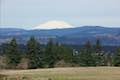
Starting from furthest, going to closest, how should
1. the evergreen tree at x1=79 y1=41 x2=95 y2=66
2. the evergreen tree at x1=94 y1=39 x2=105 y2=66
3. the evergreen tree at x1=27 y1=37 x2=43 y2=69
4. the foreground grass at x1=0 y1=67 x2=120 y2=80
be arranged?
the evergreen tree at x1=94 y1=39 x2=105 y2=66 → the evergreen tree at x1=79 y1=41 x2=95 y2=66 → the evergreen tree at x1=27 y1=37 x2=43 y2=69 → the foreground grass at x1=0 y1=67 x2=120 y2=80

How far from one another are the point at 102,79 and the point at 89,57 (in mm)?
48414

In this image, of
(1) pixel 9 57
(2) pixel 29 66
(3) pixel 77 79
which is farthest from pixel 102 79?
(1) pixel 9 57

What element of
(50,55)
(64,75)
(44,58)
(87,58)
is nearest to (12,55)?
(44,58)

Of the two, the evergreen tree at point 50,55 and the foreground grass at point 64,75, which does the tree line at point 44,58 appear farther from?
the foreground grass at point 64,75

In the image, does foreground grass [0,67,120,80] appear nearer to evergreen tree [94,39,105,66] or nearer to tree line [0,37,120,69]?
tree line [0,37,120,69]

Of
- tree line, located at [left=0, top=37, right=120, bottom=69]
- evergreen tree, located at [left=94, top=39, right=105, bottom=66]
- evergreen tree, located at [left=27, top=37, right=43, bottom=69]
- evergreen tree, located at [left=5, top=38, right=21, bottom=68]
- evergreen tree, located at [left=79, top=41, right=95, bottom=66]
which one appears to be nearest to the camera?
tree line, located at [left=0, top=37, right=120, bottom=69]

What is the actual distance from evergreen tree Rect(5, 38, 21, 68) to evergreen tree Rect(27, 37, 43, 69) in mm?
2136

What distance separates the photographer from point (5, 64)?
269 ft

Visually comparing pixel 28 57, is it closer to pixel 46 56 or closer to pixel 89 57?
pixel 46 56

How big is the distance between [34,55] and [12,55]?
400 centimetres

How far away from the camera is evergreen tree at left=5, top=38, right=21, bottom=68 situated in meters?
82.6

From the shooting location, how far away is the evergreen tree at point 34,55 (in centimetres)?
8144

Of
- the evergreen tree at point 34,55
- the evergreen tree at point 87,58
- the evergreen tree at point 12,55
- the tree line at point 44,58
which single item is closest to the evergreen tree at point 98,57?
the tree line at point 44,58

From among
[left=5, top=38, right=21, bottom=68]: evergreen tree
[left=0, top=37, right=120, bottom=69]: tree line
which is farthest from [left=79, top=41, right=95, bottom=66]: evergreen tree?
[left=5, top=38, right=21, bottom=68]: evergreen tree
